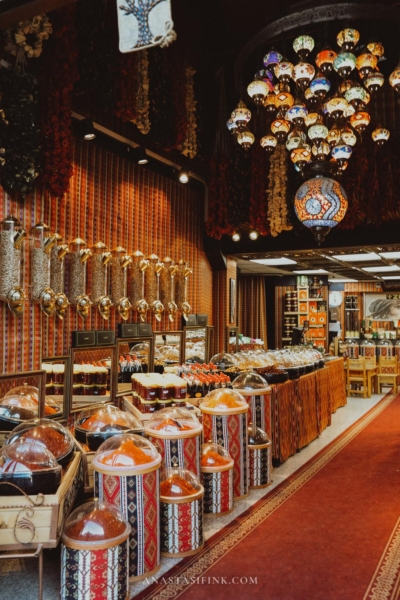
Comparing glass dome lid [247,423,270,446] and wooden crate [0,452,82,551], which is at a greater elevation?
wooden crate [0,452,82,551]

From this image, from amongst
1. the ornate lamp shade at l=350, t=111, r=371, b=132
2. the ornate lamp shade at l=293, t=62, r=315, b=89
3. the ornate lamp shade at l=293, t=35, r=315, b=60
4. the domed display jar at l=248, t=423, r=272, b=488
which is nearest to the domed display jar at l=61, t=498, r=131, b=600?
the domed display jar at l=248, t=423, r=272, b=488

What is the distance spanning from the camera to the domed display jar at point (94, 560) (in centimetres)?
239

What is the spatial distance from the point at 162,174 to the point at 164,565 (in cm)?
486

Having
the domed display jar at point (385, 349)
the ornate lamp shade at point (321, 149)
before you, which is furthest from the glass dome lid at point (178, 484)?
the domed display jar at point (385, 349)

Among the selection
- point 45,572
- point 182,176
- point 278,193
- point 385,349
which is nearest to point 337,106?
point 278,193

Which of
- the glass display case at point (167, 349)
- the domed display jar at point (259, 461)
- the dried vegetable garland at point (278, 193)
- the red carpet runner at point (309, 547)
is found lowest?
the red carpet runner at point (309, 547)

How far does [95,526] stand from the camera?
249 centimetres

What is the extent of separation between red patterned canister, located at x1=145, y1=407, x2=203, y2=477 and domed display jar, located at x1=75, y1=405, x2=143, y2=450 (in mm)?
133

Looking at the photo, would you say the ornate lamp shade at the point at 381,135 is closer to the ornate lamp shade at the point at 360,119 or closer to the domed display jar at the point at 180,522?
the ornate lamp shade at the point at 360,119

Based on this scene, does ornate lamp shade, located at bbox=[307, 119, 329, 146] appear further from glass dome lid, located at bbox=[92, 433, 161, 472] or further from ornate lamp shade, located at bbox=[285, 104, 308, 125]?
glass dome lid, located at bbox=[92, 433, 161, 472]

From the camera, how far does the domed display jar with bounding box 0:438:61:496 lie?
8.08 ft

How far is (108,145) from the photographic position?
5457 millimetres

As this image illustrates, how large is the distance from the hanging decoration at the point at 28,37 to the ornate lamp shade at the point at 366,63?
2.66 metres

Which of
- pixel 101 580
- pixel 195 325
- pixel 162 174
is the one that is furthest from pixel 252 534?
pixel 162 174
